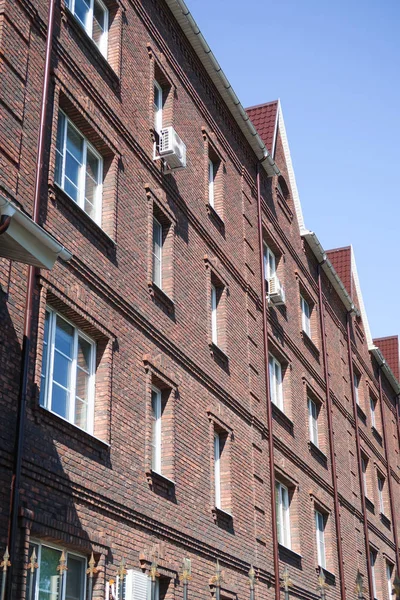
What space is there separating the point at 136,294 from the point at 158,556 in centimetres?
388

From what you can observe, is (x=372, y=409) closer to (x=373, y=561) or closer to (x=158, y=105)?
(x=373, y=561)

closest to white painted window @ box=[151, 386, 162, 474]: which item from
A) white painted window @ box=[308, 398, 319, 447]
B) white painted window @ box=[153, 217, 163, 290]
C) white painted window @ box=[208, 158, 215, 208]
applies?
white painted window @ box=[153, 217, 163, 290]

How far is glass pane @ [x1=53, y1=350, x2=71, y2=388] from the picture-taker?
36.7ft

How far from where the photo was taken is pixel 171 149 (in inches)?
586

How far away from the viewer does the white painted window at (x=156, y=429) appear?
13383mm

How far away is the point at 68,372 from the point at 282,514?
897 centimetres

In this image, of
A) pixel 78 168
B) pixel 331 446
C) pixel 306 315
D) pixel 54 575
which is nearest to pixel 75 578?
pixel 54 575

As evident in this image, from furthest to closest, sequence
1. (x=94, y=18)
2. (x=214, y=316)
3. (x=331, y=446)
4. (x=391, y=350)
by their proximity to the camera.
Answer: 1. (x=391, y=350)
2. (x=331, y=446)
3. (x=214, y=316)
4. (x=94, y=18)

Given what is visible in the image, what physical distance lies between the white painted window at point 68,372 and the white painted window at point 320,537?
34.8 feet

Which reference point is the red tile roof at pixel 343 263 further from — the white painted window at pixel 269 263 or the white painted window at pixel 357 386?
the white painted window at pixel 269 263

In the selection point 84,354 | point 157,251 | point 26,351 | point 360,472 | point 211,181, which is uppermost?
point 211,181

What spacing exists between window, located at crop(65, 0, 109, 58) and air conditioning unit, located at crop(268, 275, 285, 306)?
7389mm

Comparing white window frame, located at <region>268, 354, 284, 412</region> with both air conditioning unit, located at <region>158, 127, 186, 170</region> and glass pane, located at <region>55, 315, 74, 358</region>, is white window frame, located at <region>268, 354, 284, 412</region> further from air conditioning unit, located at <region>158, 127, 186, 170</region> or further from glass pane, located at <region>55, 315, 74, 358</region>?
glass pane, located at <region>55, 315, 74, 358</region>

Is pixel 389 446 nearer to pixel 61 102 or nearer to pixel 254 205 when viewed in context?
pixel 254 205
